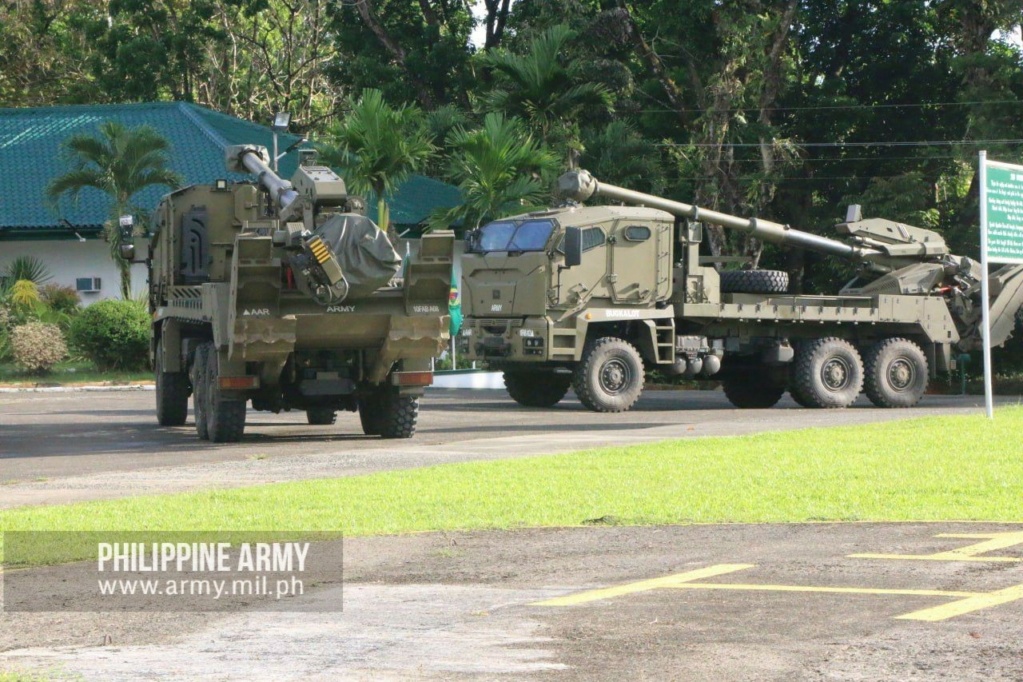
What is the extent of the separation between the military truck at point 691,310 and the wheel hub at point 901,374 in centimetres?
2

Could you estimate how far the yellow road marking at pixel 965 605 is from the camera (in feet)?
24.3

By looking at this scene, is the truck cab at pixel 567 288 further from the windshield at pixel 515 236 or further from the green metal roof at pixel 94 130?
the green metal roof at pixel 94 130

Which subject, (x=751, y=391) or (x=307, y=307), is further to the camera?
(x=751, y=391)

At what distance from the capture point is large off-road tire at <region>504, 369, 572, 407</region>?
2547cm

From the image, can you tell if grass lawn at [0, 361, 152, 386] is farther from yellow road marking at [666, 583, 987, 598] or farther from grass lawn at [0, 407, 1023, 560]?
yellow road marking at [666, 583, 987, 598]

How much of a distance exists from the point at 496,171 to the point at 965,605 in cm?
2462

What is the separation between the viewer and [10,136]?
44.6 meters

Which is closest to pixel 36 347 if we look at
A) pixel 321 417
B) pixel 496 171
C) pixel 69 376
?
pixel 69 376

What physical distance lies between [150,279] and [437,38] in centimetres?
2608

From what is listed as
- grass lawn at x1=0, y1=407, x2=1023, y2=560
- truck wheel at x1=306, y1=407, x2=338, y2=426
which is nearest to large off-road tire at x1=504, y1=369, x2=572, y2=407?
truck wheel at x1=306, y1=407, x2=338, y2=426

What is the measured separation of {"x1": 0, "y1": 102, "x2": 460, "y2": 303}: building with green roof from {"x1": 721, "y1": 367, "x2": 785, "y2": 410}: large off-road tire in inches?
531

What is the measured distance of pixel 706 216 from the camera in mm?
25359

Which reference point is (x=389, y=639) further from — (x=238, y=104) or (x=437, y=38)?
(x=238, y=104)

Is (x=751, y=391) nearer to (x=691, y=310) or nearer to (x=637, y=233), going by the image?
(x=691, y=310)
